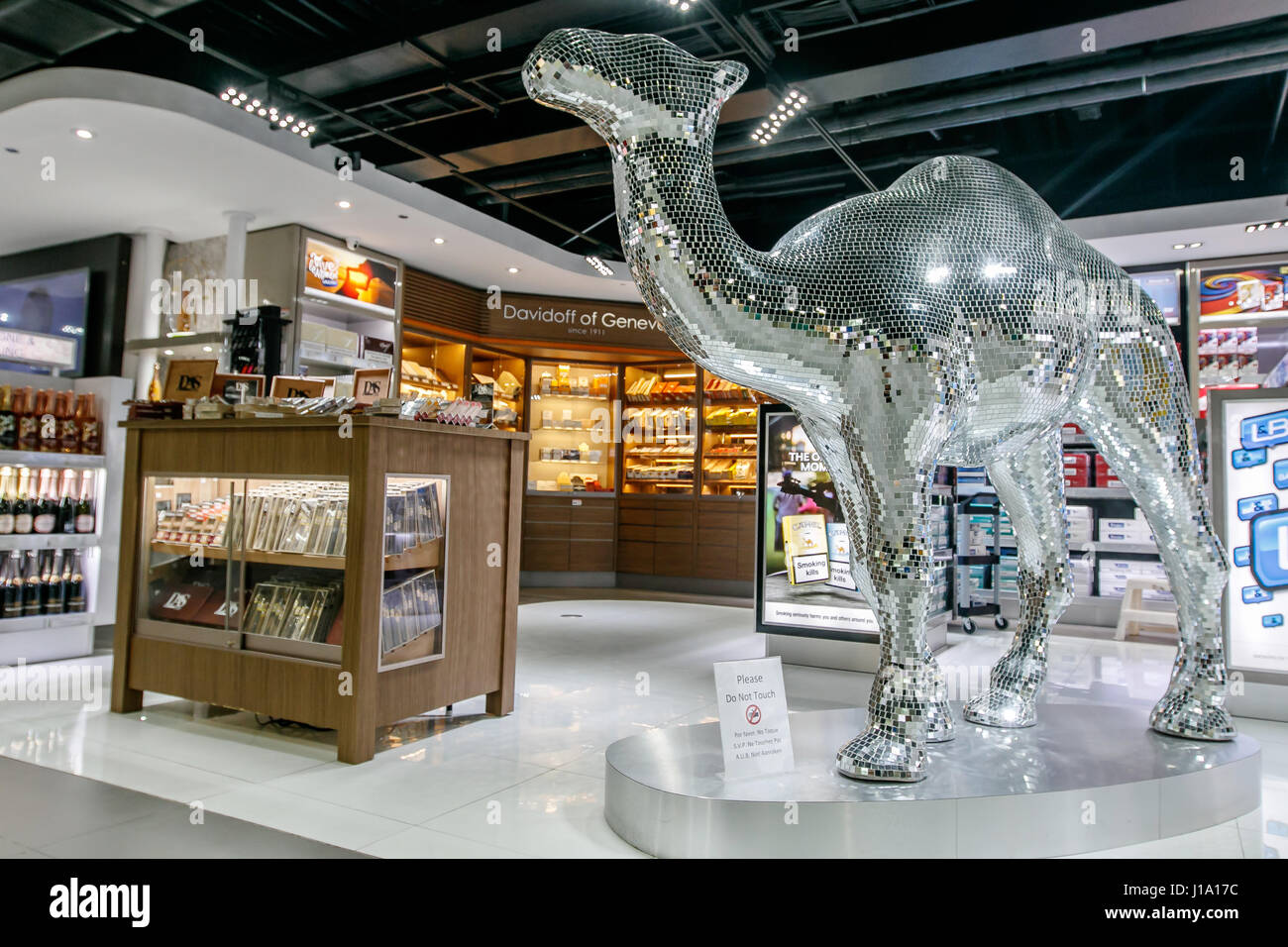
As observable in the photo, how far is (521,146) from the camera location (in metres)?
6.58

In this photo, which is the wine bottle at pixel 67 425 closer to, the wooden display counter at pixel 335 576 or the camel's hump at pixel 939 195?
the wooden display counter at pixel 335 576

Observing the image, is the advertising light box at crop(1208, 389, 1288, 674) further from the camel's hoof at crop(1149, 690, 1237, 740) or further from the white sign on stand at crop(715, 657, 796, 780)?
the white sign on stand at crop(715, 657, 796, 780)

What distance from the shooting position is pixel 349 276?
24.2ft

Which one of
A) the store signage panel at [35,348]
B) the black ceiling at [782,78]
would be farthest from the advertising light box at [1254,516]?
the store signage panel at [35,348]

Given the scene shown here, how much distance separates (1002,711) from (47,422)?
527 cm

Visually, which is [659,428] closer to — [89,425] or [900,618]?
[89,425]

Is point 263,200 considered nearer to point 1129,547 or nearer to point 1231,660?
point 1231,660

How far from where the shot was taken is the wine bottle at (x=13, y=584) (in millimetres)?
4617

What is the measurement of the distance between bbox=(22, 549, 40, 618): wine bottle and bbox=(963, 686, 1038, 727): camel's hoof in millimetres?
5014

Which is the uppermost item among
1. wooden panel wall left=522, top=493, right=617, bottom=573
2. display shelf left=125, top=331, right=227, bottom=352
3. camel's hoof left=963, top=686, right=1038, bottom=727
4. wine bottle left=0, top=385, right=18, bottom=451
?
display shelf left=125, top=331, right=227, bottom=352

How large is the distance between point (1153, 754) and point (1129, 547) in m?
5.87

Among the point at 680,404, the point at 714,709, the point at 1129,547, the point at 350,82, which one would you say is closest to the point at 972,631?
the point at 1129,547

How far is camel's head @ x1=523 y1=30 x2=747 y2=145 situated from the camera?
1.70 m

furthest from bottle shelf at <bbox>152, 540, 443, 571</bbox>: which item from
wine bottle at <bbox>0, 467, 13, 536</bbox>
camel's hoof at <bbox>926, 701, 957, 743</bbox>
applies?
camel's hoof at <bbox>926, 701, 957, 743</bbox>
